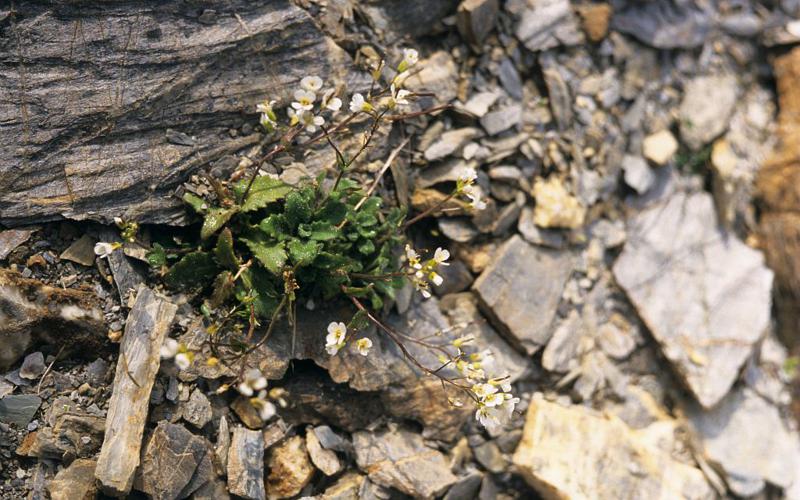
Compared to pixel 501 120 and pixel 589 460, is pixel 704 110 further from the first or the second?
pixel 589 460

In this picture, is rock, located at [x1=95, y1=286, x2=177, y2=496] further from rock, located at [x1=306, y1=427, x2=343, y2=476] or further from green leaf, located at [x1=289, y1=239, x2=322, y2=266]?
rock, located at [x1=306, y1=427, x2=343, y2=476]

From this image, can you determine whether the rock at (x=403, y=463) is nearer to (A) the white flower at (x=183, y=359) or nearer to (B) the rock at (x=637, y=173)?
(A) the white flower at (x=183, y=359)

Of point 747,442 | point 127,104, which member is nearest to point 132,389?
point 127,104

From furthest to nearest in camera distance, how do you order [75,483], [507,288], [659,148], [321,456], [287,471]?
[659,148]
[507,288]
[321,456]
[287,471]
[75,483]

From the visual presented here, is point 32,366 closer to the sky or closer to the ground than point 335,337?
closer to the ground

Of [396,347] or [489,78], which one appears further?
[489,78]

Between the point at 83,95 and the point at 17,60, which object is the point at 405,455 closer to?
the point at 83,95

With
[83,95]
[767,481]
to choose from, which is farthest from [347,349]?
[767,481]
